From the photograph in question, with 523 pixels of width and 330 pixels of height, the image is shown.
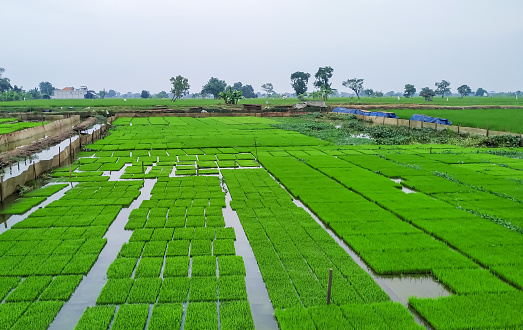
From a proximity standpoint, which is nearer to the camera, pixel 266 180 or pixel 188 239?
pixel 188 239

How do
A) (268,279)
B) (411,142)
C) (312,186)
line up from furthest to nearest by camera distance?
(411,142) < (312,186) < (268,279)

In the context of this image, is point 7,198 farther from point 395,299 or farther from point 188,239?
point 395,299

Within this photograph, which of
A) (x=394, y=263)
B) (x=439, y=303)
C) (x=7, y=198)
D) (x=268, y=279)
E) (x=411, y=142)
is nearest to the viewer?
(x=439, y=303)

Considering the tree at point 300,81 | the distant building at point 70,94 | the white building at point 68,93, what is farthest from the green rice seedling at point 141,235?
the white building at point 68,93

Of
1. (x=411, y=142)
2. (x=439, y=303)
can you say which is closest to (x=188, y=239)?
(x=439, y=303)

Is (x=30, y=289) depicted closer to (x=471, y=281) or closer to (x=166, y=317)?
(x=166, y=317)

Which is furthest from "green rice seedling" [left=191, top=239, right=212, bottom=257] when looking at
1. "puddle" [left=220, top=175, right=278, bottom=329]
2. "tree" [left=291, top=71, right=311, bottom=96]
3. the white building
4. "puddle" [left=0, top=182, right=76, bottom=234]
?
the white building

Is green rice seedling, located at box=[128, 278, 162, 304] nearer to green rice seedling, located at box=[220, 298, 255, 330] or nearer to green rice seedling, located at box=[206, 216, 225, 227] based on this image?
green rice seedling, located at box=[220, 298, 255, 330]
